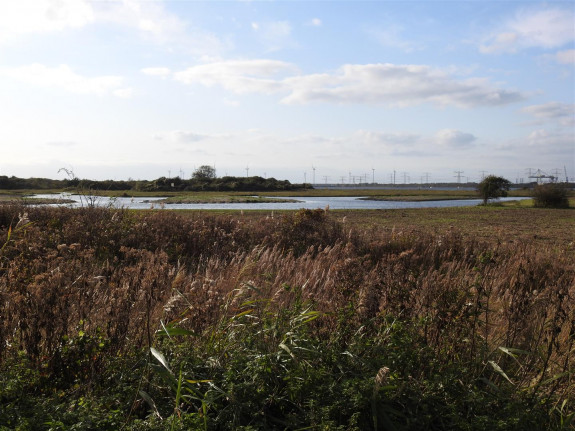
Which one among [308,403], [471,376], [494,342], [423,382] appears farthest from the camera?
[494,342]

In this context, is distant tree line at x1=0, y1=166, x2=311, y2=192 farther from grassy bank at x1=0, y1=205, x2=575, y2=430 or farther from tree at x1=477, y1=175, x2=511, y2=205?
grassy bank at x1=0, y1=205, x2=575, y2=430

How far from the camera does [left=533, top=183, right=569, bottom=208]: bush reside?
49219 mm

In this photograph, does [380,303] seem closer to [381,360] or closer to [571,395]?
[381,360]

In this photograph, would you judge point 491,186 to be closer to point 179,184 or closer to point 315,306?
point 315,306

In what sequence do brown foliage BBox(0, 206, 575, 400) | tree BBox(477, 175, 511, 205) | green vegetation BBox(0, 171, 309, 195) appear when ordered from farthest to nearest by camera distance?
green vegetation BBox(0, 171, 309, 195)
tree BBox(477, 175, 511, 205)
brown foliage BBox(0, 206, 575, 400)

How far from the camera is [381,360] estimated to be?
13.8ft

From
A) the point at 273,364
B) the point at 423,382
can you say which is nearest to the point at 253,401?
the point at 273,364

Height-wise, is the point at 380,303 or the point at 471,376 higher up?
the point at 380,303

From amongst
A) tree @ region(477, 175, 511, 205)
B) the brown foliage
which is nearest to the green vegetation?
tree @ region(477, 175, 511, 205)

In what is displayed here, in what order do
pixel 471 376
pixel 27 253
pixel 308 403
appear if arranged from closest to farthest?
pixel 308 403, pixel 471 376, pixel 27 253

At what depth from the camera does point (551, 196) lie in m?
49.2

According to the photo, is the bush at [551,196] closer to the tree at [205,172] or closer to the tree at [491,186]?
the tree at [491,186]

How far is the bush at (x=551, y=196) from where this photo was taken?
4922 cm

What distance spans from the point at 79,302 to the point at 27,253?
4.22 m
